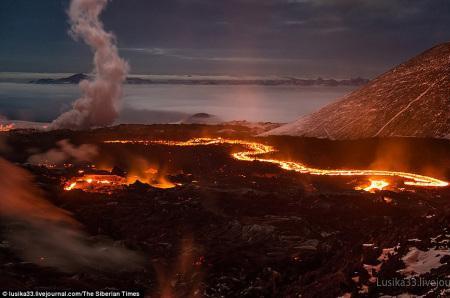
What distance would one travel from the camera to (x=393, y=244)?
27.3 metres

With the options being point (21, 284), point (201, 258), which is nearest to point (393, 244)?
point (201, 258)

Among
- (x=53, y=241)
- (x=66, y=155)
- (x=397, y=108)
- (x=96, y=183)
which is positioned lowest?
(x=53, y=241)

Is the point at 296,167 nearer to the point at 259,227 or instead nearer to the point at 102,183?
the point at 102,183

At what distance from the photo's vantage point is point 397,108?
10150 cm

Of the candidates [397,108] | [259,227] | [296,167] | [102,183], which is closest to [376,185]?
[296,167]

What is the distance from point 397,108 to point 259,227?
7004 cm

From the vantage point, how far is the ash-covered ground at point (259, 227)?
85.4ft

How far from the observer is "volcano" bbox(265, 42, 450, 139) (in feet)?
304

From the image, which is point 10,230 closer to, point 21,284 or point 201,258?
point 21,284

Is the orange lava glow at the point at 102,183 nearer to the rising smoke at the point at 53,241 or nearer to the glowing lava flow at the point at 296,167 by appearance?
the rising smoke at the point at 53,241

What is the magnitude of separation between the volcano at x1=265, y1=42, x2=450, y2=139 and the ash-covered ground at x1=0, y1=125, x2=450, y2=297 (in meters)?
7.60

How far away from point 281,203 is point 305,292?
28901 millimetres

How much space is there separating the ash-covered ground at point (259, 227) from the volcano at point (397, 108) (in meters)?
7.60

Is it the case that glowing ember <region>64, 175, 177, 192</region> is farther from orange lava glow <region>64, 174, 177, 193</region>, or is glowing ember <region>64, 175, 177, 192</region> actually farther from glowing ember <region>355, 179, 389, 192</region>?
glowing ember <region>355, 179, 389, 192</region>
